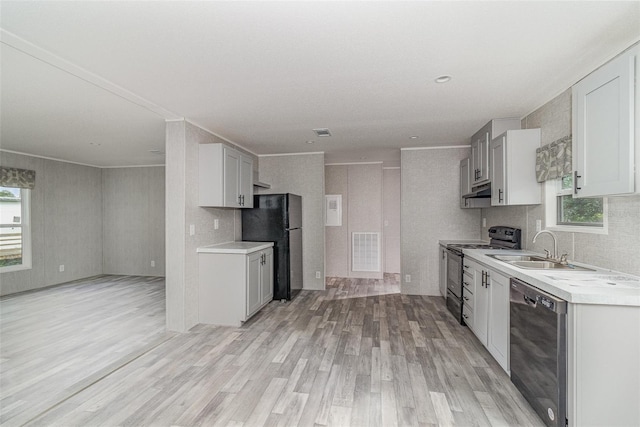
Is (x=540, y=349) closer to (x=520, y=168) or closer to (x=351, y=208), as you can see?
(x=520, y=168)

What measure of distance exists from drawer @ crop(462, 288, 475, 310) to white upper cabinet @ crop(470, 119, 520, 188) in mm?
1323

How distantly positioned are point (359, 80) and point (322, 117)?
0.97m

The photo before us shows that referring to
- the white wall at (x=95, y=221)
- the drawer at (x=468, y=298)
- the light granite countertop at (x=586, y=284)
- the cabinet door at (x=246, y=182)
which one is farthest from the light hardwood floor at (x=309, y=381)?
the white wall at (x=95, y=221)

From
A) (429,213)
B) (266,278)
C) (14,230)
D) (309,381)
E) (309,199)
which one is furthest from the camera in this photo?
(309,199)

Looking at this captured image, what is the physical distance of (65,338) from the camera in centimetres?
A: 323

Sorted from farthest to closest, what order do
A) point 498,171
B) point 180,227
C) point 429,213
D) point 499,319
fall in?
point 429,213 < point 180,227 < point 498,171 < point 499,319

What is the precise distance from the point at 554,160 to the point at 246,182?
3579 millimetres

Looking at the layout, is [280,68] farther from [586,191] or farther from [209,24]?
[586,191]

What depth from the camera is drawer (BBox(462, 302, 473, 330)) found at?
3.17 meters

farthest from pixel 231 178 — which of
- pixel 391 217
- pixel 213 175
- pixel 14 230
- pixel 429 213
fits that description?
pixel 14 230

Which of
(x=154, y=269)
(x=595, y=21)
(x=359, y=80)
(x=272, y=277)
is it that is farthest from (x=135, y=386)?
(x=154, y=269)

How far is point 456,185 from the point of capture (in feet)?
15.7

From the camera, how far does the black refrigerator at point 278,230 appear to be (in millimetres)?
4500

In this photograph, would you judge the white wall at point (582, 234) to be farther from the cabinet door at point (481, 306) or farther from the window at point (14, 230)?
the window at point (14, 230)
